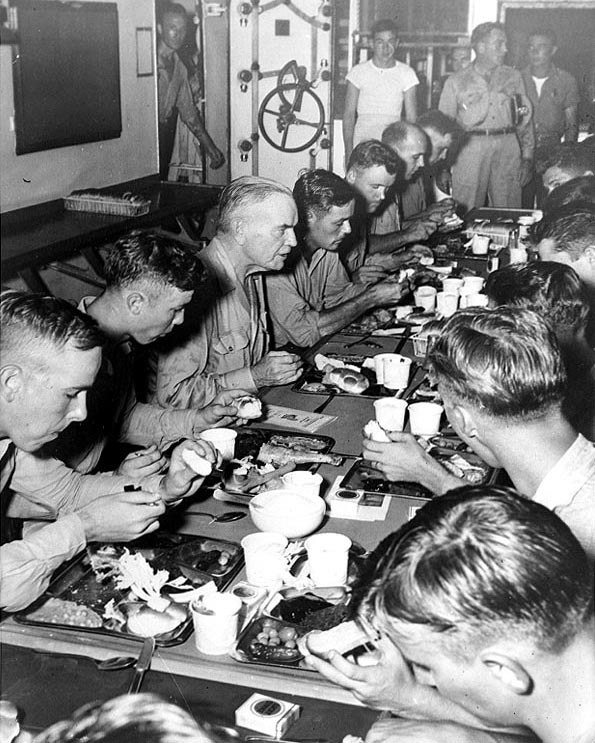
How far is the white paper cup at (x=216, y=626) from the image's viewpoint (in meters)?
1.78

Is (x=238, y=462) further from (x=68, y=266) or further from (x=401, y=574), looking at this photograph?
(x=68, y=266)

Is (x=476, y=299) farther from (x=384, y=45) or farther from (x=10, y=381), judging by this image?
(x=384, y=45)

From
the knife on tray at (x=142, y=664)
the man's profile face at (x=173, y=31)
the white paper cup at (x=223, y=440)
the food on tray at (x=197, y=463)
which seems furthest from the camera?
the man's profile face at (x=173, y=31)

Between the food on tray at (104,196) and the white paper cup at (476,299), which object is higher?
the food on tray at (104,196)

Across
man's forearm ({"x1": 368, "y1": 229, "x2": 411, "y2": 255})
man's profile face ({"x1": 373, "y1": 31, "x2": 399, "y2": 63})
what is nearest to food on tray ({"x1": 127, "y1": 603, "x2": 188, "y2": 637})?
man's forearm ({"x1": 368, "y1": 229, "x2": 411, "y2": 255})

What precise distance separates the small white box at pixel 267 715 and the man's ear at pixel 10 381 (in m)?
0.98

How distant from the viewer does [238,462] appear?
8.78 feet

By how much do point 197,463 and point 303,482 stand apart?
0.32m

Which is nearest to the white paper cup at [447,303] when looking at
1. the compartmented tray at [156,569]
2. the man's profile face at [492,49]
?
the compartmented tray at [156,569]

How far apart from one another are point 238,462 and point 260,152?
8.24 meters

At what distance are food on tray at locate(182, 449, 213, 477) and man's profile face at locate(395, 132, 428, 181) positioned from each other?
4.71 m

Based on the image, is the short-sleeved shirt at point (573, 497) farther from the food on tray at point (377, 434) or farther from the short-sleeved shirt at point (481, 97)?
the short-sleeved shirt at point (481, 97)

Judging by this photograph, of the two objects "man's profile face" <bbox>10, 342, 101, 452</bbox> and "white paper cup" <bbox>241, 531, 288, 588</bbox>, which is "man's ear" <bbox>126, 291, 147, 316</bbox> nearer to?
"man's profile face" <bbox>10, 342, 101, 452</bbox>

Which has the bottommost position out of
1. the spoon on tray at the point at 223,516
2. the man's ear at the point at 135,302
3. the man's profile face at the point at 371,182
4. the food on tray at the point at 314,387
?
the spoon on tray at the point at 223,516
